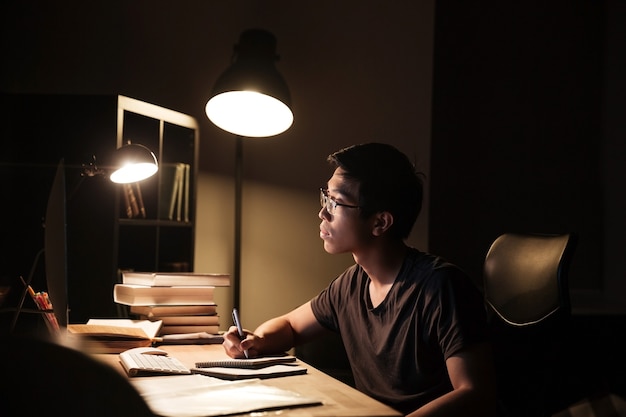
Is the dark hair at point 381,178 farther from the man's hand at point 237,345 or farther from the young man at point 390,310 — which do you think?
the man's hand at point 237,345

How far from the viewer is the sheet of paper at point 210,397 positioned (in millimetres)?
1227

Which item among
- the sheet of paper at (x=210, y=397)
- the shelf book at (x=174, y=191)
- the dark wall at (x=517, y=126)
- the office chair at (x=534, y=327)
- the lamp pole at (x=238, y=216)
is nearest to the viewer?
the sheet of paper at (x=210, y=397)

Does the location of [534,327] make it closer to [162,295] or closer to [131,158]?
[162,295]

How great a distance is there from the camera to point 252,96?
2.69m

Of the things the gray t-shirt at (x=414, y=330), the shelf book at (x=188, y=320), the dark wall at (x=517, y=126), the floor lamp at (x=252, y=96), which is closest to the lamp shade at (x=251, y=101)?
the floor lamp at (x=252, y=96)

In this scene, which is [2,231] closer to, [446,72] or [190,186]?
[190,186]

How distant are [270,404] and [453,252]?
114 inches

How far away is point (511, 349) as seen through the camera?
1859mm

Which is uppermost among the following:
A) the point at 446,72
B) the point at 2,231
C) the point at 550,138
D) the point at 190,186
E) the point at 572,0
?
the point at 572,0

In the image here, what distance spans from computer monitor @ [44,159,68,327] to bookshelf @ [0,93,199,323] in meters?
0.72

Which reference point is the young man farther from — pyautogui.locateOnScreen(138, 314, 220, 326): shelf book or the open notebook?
pyautogui.locateOnScreen(138, 314, 220, 326): shelf book

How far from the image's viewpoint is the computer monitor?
64.1 inches

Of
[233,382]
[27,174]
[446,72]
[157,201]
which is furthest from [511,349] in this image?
[446,72]

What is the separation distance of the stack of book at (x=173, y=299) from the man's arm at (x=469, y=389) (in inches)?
38.7
